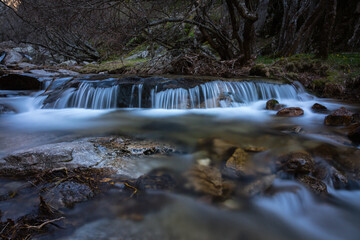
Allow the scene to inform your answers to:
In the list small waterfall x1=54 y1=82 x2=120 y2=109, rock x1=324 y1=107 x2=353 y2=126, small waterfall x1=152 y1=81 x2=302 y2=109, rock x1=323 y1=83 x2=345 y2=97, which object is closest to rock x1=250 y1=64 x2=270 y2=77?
small waterfall x1=152 y1=81 x2=302 y2=109

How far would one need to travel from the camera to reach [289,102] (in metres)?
6.30

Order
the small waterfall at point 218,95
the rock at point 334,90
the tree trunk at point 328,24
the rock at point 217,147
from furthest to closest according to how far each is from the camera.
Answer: the tree trunk at point 328,24 < the rock at point 334,90 < the small waterfall at point 218,95 < the rock at point 217,147

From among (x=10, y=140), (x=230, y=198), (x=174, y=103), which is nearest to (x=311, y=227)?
(x=230, y=198)

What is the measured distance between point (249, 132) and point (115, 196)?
2715 millimetres

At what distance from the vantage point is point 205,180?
208 cm

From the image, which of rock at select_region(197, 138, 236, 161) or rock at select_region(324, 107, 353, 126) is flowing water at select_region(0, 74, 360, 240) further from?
rock at select_region(324, 107, 353, 126)

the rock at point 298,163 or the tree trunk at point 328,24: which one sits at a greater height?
the tree trunk at point 328,24

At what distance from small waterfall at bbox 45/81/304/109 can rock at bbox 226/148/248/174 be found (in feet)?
11.1

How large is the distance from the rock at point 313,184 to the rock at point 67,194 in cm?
201

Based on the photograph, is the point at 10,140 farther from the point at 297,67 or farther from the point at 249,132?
the point at 297,67

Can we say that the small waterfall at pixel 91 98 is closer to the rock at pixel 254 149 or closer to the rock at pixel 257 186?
the rock at pixel 254 149

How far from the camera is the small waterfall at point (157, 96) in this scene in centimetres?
595

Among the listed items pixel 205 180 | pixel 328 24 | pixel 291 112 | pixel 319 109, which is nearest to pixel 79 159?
pixel 205 180

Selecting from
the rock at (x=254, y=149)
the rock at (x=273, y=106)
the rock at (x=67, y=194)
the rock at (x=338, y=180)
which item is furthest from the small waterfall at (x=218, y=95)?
the rock at (x=67, y=194)
